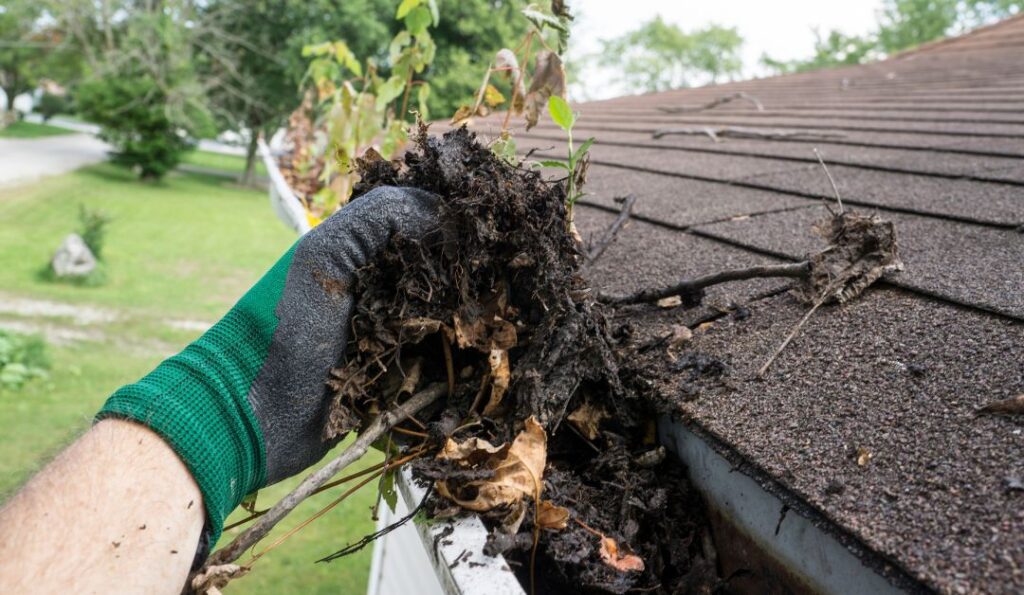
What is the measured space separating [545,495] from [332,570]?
497 centimetres

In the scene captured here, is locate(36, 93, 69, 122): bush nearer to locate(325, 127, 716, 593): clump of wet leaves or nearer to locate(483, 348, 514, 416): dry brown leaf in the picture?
locate(325, 127, 716, 593): clump of wet leaves

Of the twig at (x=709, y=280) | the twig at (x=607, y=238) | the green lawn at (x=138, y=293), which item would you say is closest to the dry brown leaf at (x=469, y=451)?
the twig at (x=709, y=280)

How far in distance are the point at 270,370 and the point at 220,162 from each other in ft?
110

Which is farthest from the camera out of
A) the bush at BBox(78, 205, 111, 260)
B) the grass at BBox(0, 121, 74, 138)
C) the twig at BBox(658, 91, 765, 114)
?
the grass at BBox(0, 121, 74, 138)

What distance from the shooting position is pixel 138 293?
11.1 meters

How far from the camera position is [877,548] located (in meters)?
0.72

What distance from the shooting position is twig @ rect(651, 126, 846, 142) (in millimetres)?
3259

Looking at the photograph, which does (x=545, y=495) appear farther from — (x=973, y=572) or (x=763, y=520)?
(x=973, y=572)

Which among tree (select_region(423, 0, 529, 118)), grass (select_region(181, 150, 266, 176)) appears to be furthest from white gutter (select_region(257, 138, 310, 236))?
grass (select_region(181, 150, 266, 176))

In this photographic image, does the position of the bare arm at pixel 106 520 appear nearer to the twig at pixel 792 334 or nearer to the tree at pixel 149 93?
the twig at pixel 792 334

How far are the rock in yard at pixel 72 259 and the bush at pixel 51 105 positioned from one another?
38445 mm

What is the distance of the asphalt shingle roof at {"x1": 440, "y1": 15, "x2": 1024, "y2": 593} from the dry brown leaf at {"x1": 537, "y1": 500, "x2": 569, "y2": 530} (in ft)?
0.76

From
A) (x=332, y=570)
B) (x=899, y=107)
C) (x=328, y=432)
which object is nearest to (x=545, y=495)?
(x=328, y=432)

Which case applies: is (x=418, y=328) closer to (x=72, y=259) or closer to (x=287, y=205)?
(x=287, y=205)
